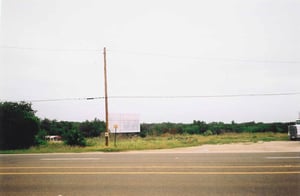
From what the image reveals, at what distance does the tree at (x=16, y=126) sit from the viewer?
74.1ft

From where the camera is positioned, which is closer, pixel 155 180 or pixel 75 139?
pixel 155 180

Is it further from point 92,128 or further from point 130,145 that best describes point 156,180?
point 92,128

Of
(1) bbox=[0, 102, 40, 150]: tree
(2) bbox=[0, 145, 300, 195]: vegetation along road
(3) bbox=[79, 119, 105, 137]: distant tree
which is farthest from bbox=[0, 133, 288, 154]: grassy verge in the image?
(3) bbox=[79, 119, 105, 137]: distant tree

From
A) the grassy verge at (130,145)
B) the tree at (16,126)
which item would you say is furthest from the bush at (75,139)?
the tree at (16,126)

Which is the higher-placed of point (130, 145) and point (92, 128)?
point (92, 128)

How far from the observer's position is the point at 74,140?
2284cm

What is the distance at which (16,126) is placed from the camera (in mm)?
22984

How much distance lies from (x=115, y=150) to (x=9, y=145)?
35.6 ft

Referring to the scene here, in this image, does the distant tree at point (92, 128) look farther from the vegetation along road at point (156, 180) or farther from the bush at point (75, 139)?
the vegetation along road at point (156, 180)

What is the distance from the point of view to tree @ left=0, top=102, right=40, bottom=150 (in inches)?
890

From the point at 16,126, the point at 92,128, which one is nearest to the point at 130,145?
the point at 16,126

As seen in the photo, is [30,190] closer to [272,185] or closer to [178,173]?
[178,173]

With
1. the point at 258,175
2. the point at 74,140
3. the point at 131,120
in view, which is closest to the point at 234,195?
the point at 258,175

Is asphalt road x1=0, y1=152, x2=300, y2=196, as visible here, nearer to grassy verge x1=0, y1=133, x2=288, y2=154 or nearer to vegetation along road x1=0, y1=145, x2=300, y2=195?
A: vegetation along road x1=0, y1=145, x2=300, y2=195
